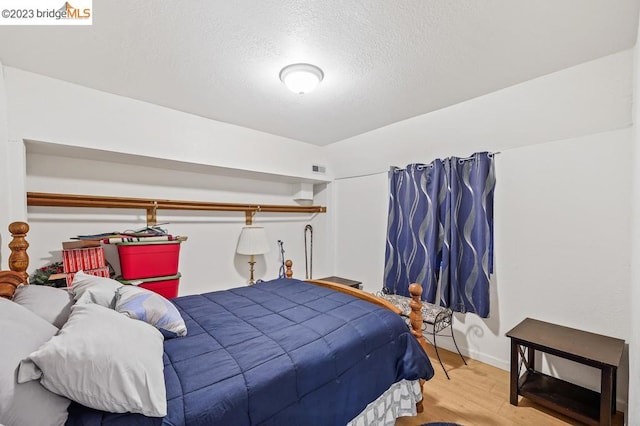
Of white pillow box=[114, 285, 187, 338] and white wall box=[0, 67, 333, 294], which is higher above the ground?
white wall box=[0, 67, 333, 294]

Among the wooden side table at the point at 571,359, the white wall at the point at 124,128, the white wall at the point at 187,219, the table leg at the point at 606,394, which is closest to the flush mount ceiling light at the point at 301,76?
the white wall at the point at 124,128

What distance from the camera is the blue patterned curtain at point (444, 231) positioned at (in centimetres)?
246

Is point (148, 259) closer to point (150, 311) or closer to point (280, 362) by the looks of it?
point (150, 311)

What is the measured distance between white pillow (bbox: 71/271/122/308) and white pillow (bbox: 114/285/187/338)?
0.04m

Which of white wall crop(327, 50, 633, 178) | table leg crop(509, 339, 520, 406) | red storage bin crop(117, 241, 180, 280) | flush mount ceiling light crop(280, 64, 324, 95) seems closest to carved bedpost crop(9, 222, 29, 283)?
red storage bin crop(117, 241, 180, 280)

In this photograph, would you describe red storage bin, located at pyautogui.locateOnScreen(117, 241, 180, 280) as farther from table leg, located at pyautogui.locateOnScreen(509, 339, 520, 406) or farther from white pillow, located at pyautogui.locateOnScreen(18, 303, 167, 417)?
table leg, located at pyautogui.locateOnScreen(509, 339, 520, 406)

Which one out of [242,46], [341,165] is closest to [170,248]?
[242,46]

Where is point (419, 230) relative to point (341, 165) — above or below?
below

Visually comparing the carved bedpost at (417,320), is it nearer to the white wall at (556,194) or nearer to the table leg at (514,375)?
the table leg at (514,375)

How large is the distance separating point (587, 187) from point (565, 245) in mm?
457

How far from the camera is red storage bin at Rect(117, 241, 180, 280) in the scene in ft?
7.23

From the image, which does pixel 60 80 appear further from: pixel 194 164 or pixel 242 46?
pixel 242 46

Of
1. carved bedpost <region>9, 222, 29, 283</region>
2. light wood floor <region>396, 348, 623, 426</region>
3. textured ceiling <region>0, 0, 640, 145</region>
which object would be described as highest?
textured ceiling <region>0, 0, 640, 145</region>

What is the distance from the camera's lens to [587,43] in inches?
60.7
